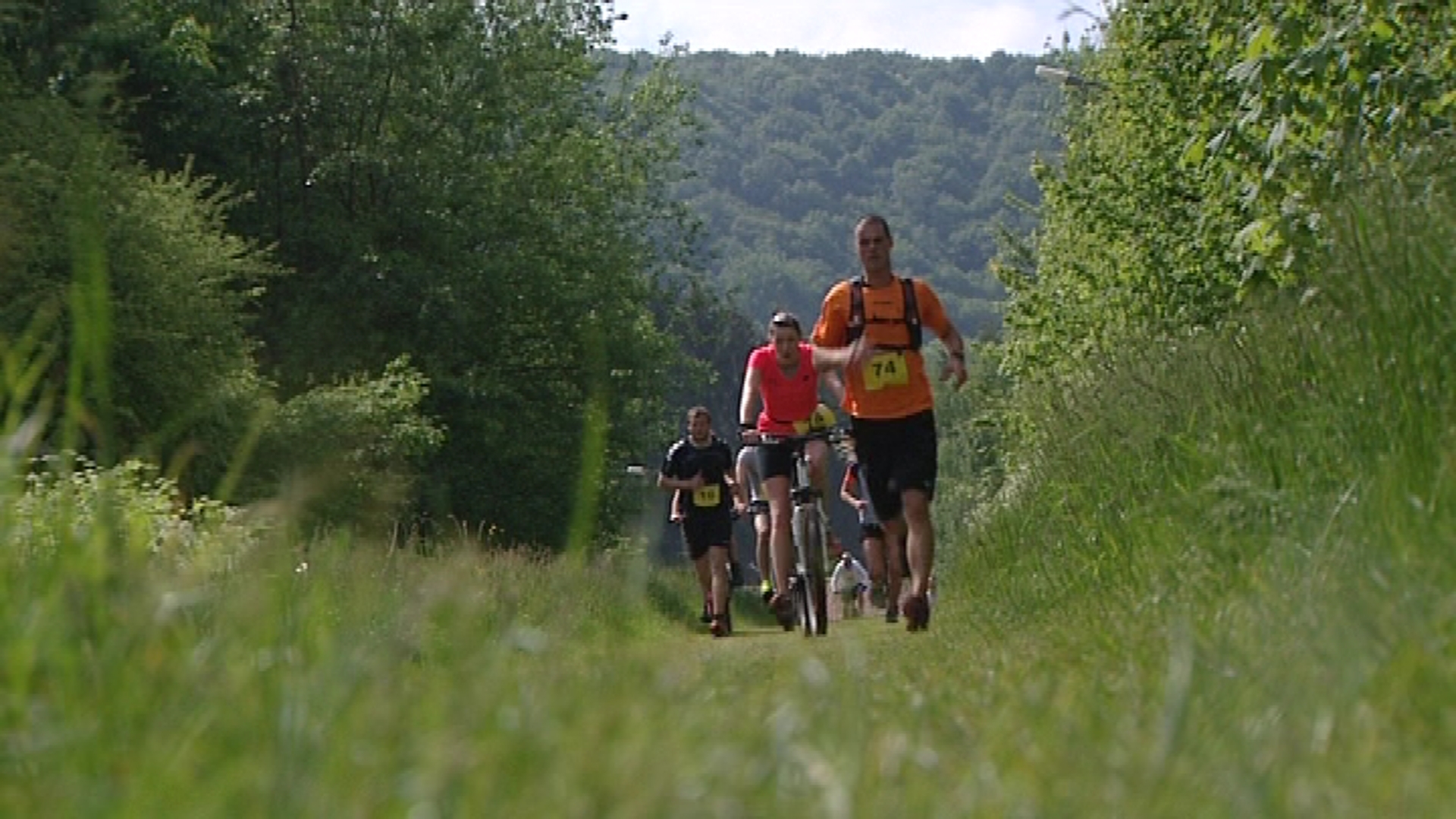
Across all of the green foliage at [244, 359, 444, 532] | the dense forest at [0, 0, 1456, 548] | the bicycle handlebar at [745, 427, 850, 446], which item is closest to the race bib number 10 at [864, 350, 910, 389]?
the bicycle handlebar at [745, 427, 850, 446]

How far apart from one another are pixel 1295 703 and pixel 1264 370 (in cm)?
463

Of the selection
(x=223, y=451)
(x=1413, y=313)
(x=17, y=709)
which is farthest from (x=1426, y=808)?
(x=223, y=451)

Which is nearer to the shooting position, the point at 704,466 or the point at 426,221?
the point at 704,466

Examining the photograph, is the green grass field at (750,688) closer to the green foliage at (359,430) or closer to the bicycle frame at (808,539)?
the bicycle frame at (808,539)

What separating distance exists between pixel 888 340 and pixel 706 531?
265 inches

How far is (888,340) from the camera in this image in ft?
39.3

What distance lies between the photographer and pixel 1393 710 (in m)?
3.70

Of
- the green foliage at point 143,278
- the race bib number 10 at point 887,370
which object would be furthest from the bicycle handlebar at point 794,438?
the green foliage at point 143,278

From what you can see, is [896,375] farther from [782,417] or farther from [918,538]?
[782,417]

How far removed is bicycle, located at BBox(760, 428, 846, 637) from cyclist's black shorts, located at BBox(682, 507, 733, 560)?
394 centimetres

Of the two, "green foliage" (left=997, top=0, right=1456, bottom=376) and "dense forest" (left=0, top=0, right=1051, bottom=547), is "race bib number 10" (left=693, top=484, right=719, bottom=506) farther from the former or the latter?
"dense forest" (left=0, top=0, right=1051, bottom=547)

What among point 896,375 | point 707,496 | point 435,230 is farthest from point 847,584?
point 435,230

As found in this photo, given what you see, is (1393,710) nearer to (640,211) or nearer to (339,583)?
(339,583)

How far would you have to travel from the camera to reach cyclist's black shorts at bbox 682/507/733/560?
18.3m
